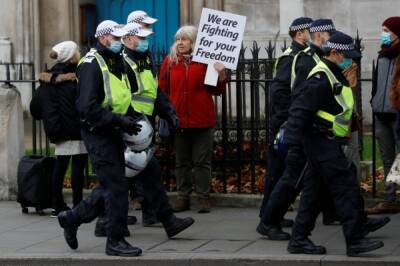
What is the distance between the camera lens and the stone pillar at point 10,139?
1395 cm

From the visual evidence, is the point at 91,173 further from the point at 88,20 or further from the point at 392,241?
the point at 88,20

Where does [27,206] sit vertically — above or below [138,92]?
below

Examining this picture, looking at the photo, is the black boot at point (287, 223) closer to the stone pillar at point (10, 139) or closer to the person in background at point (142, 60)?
the person in background at point (142, 60)

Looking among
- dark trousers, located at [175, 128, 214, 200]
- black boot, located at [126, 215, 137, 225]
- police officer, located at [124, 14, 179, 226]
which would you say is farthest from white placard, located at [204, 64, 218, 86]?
black boot, located at [126, 215, 137, 225]

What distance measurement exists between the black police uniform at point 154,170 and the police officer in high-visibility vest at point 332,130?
1.54 metres

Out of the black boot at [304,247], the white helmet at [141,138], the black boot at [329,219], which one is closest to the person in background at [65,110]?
the white helmet at [141,138]

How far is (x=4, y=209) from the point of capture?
1363 cm

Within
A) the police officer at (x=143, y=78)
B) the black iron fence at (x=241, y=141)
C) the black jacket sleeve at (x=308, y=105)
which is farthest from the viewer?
the black iron fence at (x=241, y=141)

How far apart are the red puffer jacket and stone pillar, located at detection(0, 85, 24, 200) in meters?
2.16

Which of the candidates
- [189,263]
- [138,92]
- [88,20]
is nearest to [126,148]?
[138,92]

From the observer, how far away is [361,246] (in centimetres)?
1010

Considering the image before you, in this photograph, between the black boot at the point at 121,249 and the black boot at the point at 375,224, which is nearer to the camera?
the black boot at the point at 121,249

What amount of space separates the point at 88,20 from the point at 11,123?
8.33 m

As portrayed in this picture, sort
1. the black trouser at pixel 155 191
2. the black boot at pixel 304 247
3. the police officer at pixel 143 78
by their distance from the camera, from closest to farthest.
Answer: the black boot at pixel 304 247
the black trouser at pixel 155 191
the police officer at pixel 143 78
